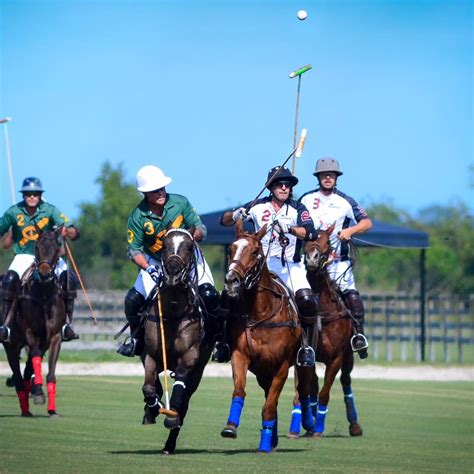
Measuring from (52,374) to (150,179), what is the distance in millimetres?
5575

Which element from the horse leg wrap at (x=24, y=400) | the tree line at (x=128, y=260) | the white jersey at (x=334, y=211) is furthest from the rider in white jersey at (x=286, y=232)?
the tree line at (x=128, y=260)

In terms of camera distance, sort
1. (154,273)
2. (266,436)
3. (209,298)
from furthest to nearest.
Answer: (209,298) → (266,436) → (154,273)

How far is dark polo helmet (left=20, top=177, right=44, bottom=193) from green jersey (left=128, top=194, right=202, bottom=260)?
5158mm

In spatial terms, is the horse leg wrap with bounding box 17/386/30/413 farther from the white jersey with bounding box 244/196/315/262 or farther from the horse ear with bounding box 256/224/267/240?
the horse ear with bounding box 256/224/267/240

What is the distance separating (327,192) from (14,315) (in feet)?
15.7

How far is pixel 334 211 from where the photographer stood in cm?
1903

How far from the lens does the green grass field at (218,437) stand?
47.2 feet

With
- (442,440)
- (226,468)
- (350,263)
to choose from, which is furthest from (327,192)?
(226,468)

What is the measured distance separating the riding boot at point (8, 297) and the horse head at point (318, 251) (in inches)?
196

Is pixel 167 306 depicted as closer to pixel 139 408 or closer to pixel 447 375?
pixel 139 408

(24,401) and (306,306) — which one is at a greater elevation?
(306,306)

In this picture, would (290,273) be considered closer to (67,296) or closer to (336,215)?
(336,215)

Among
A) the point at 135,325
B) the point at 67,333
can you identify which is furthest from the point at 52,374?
the point at 135,325

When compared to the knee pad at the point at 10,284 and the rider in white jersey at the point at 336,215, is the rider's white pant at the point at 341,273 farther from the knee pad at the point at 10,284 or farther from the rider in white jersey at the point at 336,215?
the knee pad at the point at 10,284
